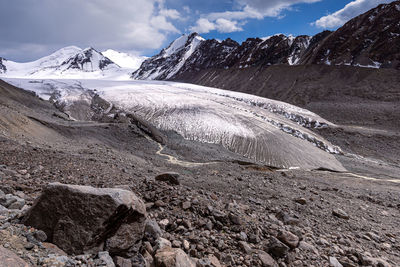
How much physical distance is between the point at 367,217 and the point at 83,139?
12.6 m

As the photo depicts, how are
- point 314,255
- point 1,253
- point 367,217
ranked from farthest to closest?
point 367,217
point 314,255
point 1,253

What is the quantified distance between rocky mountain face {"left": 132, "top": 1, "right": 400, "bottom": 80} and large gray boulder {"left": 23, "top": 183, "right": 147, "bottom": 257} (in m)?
59.4

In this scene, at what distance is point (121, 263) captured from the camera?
258 cm

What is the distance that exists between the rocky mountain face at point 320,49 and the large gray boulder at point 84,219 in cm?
5937

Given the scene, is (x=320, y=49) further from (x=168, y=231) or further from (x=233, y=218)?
(x=168, y=231)

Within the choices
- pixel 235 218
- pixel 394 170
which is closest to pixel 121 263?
pixel 235 218

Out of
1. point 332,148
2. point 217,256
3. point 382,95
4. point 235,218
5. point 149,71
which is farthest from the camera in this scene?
point 149,71

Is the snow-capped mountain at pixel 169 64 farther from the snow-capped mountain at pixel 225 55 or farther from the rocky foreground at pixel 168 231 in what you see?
the rocky foreground at pixel 168 231

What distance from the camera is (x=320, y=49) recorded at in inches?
2505

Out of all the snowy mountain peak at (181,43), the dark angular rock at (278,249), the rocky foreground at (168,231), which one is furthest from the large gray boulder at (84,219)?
the snowy mountain peak at (181,43)

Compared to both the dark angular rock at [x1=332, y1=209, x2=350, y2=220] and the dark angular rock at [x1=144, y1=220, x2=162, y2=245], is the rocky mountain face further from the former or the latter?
the dark angular rock at [x1=144, y1=220, x2=162, y2=245]

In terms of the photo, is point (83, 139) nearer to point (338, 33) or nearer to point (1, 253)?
point (1, 253)

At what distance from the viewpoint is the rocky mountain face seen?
51906mm

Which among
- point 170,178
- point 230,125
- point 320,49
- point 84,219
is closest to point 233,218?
point 170,178
